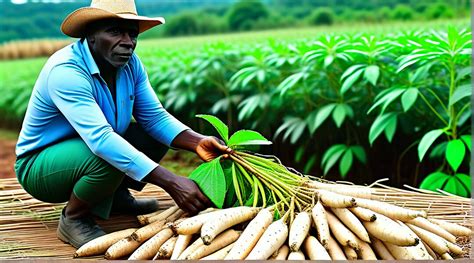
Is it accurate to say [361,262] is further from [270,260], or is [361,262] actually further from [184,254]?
[184,254]

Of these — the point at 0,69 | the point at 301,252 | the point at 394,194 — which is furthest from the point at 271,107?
the point at 0,69

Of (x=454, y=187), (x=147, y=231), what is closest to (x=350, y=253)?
(x=147, y=231)

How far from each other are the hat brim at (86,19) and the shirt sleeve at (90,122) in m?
0.17

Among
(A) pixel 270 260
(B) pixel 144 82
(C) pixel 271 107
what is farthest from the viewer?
(C) pixel 271 107

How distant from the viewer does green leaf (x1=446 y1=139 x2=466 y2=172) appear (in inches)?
129

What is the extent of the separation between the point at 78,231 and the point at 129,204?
38 centimetres

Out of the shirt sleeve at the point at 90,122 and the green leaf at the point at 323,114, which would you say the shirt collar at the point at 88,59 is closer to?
the shirt sleeve at the point at 90,122

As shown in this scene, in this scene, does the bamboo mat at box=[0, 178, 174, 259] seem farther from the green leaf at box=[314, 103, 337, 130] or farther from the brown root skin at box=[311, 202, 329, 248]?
the green leaf at box=[314, 103, 337, 130]

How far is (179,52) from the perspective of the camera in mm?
5441

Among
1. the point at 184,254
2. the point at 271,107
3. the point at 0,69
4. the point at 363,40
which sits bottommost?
the point at 0,69

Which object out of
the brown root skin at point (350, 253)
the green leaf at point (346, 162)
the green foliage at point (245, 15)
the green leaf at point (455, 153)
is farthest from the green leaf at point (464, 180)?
the green foliage at point (245, 15)

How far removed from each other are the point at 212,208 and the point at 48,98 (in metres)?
0.70

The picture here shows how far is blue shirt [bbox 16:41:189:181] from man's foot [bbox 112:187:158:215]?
0.99ft

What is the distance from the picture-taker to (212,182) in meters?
2.37
